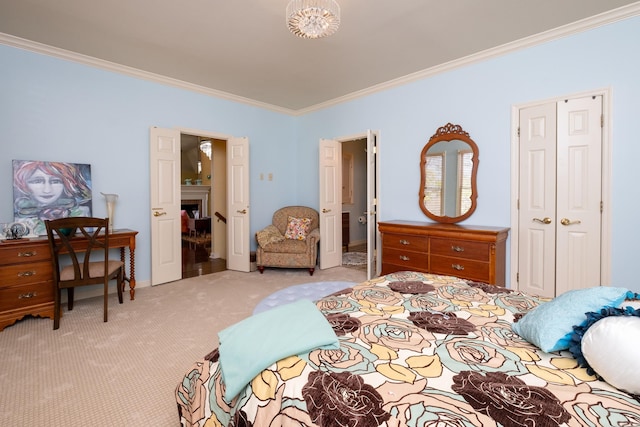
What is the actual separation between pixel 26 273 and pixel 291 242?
2.93 meters

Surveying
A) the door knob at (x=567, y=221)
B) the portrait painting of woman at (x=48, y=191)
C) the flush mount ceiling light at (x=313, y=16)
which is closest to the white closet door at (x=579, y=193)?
the door knob at (x=567, y=221)

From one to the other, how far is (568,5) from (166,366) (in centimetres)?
420

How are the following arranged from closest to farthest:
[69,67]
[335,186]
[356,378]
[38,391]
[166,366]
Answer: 1. [356,378]
2. [38,391]
3. [166,366]
4. [69,67]
5. [335,186]

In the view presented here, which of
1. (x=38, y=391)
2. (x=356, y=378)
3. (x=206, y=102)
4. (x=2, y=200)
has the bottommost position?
(x=38, y=391)

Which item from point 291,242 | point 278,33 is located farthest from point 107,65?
point 291,242

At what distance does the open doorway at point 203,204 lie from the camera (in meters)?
5.60

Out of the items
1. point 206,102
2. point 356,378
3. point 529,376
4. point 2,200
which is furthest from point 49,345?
point 206,102

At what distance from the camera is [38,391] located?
179 cm

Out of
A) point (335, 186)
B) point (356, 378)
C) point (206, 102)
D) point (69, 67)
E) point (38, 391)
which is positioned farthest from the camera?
point (335, 186)

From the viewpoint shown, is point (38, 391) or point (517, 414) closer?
point (517, 414)

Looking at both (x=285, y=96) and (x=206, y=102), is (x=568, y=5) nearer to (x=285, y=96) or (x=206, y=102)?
(x=285, y=96)

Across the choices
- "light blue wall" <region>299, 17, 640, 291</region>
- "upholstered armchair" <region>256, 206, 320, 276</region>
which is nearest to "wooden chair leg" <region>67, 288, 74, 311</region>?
"upholstered armchair" <region>256, 206, 320, 276</region>

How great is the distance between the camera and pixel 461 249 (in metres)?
3.06

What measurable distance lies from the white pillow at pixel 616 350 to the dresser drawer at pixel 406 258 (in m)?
2.42
